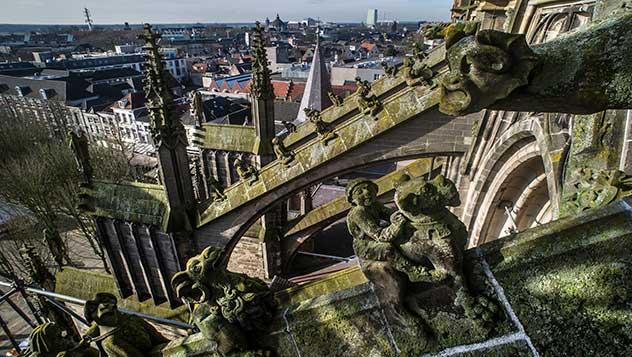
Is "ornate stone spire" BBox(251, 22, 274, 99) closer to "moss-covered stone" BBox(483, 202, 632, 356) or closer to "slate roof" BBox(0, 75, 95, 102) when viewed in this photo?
"moss-covered stone" BBox(483, 202, 632, 356)

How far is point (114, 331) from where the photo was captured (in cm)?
321

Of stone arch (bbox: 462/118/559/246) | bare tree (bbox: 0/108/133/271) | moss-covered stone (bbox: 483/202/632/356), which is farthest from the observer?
bare tree (bbox: 0/108/133/271)

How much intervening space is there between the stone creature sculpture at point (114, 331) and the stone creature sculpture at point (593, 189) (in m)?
3.78

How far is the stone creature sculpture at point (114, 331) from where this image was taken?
3184 millimetres

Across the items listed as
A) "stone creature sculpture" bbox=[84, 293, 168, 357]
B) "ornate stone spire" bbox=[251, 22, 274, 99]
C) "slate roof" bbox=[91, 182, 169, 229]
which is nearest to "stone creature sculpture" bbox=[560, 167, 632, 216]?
"stone creature sculpture" bbox=[84, 293, 168, 357]

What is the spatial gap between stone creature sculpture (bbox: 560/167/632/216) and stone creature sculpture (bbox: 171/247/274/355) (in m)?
2.41

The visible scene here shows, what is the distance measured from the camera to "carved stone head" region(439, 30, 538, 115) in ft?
5.95

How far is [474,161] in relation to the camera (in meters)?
8.11

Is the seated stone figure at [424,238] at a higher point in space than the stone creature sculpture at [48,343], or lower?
higher

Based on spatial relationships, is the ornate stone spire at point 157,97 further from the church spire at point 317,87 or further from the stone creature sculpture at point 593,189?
the church spire at point 317,87

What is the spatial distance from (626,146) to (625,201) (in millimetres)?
1011

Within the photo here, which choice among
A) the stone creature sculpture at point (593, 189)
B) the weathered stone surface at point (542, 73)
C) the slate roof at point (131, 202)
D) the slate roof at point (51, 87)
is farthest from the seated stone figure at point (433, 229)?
the slate roof at point (51, 87)

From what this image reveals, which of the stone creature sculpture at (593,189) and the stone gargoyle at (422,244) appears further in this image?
the stone creature sculpture at (593,189)

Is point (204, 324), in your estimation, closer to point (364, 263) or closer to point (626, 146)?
point (364, 263)
